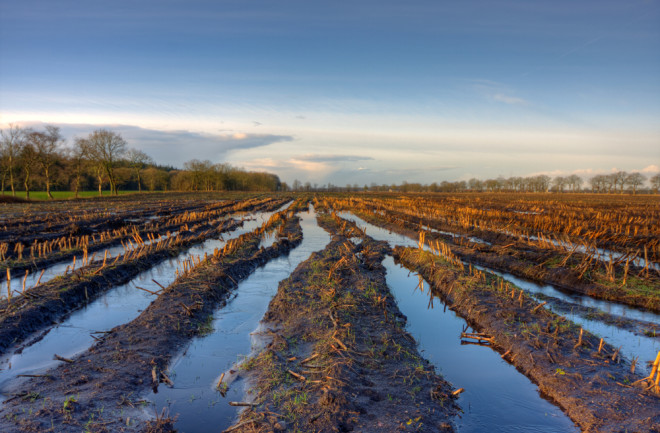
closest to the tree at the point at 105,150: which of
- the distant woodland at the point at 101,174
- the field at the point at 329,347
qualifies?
the distant woodland at the point at 101,174

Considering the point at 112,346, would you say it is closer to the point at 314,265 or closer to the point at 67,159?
the point at 314,265

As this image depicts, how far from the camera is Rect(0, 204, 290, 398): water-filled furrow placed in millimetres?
6183

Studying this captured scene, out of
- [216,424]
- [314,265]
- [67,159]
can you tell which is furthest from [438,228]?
[67,159]

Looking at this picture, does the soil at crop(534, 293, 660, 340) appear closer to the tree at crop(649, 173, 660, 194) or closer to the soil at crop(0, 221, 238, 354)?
the soil at crop(0, 221, 238, 354)

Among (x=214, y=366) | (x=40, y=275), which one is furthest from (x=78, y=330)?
(x=214, y=366)

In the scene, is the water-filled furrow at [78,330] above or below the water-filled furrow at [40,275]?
below

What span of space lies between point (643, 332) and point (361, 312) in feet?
20.3

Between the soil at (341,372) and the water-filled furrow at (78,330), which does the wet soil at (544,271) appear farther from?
the water-filled furrow at (78,330)

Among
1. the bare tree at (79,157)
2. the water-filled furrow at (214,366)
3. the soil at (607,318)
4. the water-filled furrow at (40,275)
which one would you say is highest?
the bare tree at (79,157)

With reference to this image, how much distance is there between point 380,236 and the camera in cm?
2155

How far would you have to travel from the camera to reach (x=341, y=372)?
5.58 meters

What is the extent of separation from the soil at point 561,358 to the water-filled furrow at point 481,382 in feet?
0.81

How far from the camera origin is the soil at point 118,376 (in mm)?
4543

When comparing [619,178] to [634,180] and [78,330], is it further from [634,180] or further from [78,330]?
[78,330]
